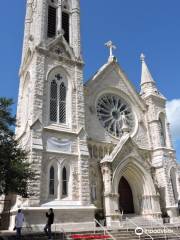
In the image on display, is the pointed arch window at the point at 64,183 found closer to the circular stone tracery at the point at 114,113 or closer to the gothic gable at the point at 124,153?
the gothic gable at the point at 124,153

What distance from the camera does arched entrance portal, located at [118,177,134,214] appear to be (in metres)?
25.4

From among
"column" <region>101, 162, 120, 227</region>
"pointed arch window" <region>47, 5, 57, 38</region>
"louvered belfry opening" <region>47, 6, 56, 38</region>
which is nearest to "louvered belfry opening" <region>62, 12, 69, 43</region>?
"pointed arch window" <region>47, 5, 57, 38</region>

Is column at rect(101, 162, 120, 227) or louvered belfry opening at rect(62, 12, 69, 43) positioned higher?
louvered belfry opening at rect(62, 12, 69, 43)

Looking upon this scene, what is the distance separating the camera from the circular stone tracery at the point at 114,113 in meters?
27.9

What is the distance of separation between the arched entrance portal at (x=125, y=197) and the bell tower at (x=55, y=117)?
590cm

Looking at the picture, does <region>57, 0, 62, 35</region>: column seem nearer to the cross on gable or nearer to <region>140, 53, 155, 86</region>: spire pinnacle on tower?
the cross on gable

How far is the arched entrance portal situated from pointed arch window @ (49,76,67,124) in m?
9.07

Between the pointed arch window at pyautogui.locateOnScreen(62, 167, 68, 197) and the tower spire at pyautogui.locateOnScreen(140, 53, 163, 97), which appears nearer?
the pointed arch window at pyautogui.locateOnScreen(62, 167, 68, 197)

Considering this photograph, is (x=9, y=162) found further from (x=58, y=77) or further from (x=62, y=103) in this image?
(x=58, y=77)

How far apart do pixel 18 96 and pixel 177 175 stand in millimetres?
19204

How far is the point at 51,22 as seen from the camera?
28.0 metres

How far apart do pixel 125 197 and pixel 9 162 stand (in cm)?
1468

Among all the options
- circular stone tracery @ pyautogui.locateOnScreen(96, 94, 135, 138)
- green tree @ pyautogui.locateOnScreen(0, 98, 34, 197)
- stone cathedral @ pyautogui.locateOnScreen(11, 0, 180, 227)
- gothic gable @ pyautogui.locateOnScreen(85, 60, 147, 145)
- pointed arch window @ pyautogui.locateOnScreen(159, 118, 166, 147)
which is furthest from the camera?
pointed arch window @ pyautogui.locateOnScreen(159, 118, 166, 147)

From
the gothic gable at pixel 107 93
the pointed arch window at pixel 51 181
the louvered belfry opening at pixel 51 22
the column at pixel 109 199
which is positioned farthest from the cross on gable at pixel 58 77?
the column at pixel 109 199
